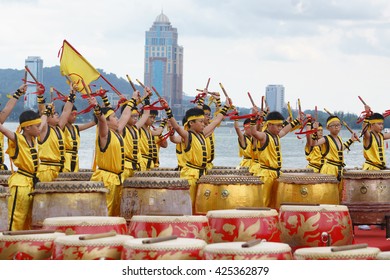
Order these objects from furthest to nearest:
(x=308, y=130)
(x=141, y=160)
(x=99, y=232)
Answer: (x=308, y=130)
(x=141, y=160)
(x=99, y=232)

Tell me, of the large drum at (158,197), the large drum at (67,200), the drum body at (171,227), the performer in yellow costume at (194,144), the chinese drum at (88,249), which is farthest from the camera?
the performer in yellow costume at (194,144)

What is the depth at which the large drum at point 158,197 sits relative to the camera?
9930 millimetres

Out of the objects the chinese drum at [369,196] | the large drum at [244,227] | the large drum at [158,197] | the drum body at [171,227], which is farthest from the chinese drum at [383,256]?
the chinese drum at [369,196]

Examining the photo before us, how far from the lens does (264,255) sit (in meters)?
6.95

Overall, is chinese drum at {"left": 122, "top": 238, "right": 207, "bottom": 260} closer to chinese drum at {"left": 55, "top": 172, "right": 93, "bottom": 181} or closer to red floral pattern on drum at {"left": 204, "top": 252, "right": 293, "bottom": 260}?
red floral pattern on drum at {"left": 204, "top": 252, "right": 293, "bottom": 260}

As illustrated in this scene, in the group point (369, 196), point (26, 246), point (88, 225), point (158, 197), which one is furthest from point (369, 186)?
point (26, 246)

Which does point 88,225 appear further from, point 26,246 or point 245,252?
point 245,252

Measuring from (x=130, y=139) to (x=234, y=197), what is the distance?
312 cm

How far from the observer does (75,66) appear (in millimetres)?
12172

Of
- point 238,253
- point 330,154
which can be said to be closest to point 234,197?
point 238,253

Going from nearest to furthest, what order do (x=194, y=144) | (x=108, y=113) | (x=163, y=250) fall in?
(x=163, y=250) < (x=108, y=113) < (x=194, y=144)

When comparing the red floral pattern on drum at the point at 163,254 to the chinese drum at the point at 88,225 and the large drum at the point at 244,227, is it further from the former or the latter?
the large drum at the point at 244,227

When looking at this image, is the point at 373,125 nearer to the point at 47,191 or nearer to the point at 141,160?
the point at 141,160

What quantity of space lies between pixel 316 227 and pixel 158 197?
142 centimetres
